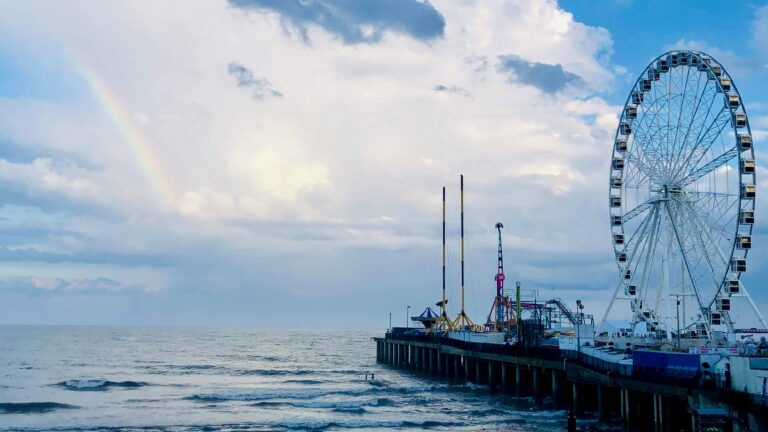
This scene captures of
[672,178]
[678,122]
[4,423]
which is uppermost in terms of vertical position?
[678,122]

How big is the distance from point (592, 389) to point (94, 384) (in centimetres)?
4718

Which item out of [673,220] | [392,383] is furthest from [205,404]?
[673,220]

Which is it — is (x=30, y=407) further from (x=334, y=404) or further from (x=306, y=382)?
(x=306, y=382)

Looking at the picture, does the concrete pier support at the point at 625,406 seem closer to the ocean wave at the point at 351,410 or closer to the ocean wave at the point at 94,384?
the ocean wave at the point at 351,410

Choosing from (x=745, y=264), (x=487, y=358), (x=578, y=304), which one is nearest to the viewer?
(x=745, y=264)

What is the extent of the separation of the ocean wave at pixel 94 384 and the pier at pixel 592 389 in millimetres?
29420

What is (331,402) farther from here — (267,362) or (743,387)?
(267,362)

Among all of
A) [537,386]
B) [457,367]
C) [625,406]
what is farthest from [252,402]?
[625,406]

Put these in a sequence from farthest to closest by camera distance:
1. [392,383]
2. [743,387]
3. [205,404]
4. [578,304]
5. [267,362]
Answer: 1. [267,362]
2. [578,304]
3. [392,383]
4. [205,404]
5. [743,387]

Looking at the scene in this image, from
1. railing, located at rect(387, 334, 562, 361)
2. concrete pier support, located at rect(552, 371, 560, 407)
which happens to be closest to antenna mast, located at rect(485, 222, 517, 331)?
railing, located at rect(387, 334, 562, 361)

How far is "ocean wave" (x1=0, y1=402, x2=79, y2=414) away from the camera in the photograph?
5697 centimetres

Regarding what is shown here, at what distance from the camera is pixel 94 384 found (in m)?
75.4

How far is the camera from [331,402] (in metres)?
60.7

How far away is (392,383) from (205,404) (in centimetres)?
2125
